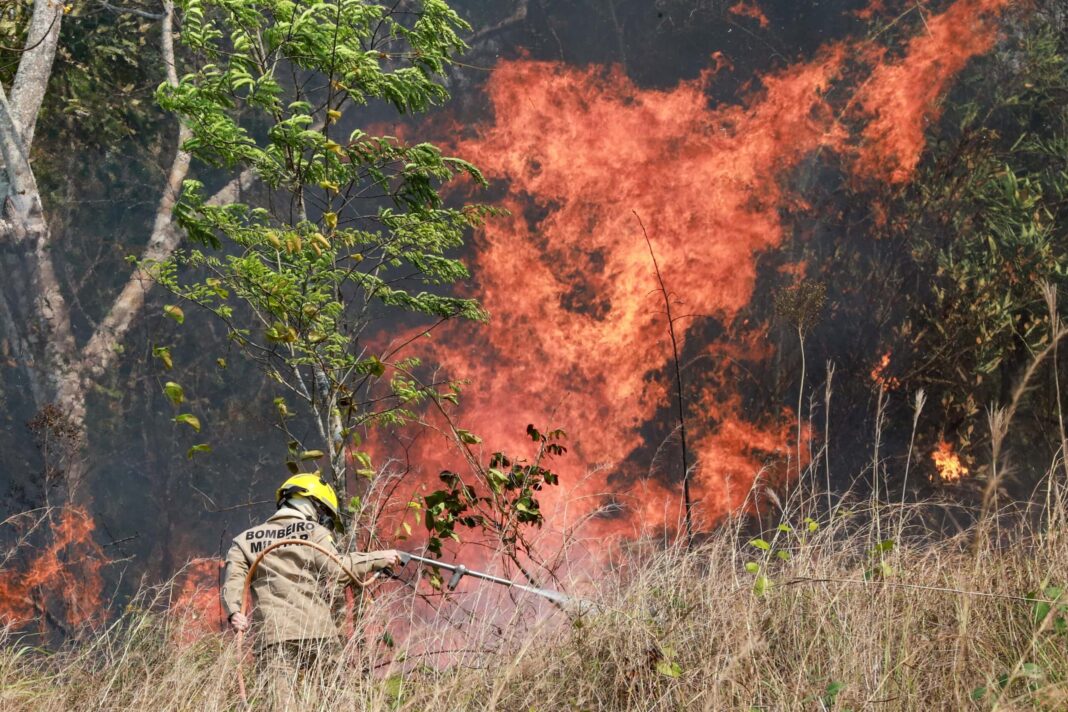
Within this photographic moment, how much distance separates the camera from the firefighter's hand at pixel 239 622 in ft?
13.2

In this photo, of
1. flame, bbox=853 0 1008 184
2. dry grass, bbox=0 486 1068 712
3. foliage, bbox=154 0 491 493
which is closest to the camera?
dry grass, bbox=0 486 1068 712

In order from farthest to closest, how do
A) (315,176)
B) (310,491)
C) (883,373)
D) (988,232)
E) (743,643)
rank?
(883,373) < (988,232) < (315,176) < (310,491) < (743,643)

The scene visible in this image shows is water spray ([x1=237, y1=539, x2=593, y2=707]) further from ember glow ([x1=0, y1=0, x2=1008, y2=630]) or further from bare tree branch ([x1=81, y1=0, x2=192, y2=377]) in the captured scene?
bare tree branch ([x1=81, y1=0, x2=192, y2=377])

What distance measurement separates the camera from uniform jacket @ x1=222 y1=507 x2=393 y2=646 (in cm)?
434

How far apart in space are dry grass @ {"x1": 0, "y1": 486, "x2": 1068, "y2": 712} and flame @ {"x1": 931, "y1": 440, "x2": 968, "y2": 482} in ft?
32.7

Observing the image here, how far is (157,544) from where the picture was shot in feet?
47.5

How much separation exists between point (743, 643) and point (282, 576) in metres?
2.46

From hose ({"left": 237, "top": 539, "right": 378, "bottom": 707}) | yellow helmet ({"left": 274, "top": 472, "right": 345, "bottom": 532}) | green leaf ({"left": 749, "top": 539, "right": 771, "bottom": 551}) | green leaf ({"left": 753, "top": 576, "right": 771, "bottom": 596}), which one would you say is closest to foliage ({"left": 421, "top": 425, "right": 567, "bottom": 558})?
Answer: yellow helmet ({"left": 274, "top": 472, "right": 345, "bottom": 532})

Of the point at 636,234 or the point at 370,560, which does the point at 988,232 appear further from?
the point at 370,560

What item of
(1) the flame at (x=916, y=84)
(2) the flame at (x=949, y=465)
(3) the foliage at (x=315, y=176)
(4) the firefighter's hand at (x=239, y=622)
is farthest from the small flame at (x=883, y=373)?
(4) the firefighter's hand at (x=239, y=622)

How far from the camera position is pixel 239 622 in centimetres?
404

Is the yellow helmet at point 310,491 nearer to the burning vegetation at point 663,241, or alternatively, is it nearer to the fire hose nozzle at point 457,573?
the fire hose nozzle at point 457,573

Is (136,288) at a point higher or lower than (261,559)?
lower

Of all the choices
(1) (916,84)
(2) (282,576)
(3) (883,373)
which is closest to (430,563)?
(2) (282,576)
